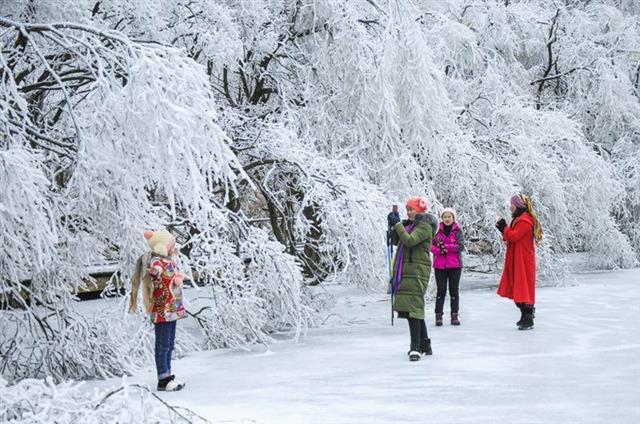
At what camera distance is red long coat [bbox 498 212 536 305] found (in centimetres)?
1101

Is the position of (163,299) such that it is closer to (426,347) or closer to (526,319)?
(426,347)

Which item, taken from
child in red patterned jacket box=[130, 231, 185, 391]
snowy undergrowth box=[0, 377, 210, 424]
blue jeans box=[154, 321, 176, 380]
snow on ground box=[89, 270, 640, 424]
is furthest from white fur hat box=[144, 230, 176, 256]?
snowy undergrowth box=[0, 377, 210, 424]

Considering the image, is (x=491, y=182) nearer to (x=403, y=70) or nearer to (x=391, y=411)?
(x=403, y=70)

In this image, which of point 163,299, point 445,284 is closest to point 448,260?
point 445,284

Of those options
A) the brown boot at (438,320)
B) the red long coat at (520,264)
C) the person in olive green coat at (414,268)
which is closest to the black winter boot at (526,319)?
the red long coat at (520,264)

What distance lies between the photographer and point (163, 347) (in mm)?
7969

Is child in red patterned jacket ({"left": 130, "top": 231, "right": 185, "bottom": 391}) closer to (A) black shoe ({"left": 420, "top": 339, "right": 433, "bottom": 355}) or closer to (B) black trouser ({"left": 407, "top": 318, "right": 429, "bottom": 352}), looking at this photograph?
(B) black trouser ({"left": 407, "top": 318, "right": 429, "bottom": 352})

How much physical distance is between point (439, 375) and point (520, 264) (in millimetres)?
3376

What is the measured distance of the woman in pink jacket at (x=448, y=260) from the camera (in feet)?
38.0

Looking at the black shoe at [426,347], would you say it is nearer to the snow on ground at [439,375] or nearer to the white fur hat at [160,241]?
the snow on ground at [439,375]

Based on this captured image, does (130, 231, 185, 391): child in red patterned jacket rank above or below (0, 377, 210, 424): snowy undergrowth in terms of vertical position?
above

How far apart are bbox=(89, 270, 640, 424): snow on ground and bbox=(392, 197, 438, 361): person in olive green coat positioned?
15.6 inches

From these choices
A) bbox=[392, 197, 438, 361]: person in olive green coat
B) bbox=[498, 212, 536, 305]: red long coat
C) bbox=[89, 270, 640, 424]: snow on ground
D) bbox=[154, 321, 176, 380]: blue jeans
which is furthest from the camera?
bbox=[498, 212, 536, 305]: red long coat

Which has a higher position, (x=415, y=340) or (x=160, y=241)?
(x=160, y=241)
